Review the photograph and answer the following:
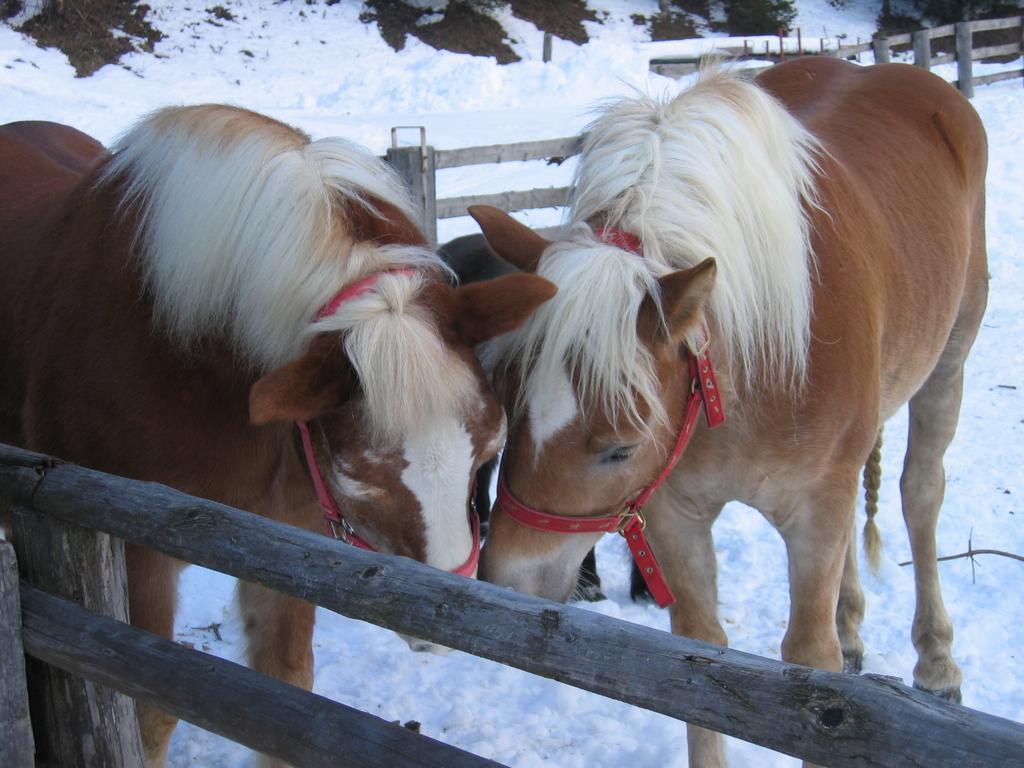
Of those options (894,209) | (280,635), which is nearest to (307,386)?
(280,635)

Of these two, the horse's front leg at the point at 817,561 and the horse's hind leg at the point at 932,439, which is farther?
the horse's hind leg at the point at 932,439

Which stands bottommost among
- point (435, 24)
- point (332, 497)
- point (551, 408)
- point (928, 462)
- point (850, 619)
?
point (850, 619)

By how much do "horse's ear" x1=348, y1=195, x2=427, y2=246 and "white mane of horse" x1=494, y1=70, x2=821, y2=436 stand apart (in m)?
0.33

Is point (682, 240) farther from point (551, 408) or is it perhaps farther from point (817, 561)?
point (817, 561)

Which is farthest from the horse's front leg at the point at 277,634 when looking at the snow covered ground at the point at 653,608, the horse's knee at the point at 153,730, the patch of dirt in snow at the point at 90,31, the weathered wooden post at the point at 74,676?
the patch of dirt in snow at the point at 90,31

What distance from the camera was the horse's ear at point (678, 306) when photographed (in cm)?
196

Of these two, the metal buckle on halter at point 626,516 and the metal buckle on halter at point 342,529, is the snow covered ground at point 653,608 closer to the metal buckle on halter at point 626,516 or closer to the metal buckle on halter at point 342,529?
the metal buckle on halter at point 342,529

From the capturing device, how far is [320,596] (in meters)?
1.65

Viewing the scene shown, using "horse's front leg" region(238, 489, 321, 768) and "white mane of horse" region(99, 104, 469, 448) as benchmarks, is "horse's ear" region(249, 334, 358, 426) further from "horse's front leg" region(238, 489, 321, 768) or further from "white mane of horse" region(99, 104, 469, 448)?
"horse's front leg" region(238, 489, 321, 768)

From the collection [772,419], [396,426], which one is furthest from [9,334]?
[772,419]

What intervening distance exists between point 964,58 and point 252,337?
16986mm

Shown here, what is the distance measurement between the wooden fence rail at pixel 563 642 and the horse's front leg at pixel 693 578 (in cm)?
138

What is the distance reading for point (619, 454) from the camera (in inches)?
85.4

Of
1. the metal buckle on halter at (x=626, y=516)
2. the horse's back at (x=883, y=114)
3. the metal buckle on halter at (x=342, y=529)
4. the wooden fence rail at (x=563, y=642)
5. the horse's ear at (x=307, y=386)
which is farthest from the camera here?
the horse's back at (x=883, y=114)
